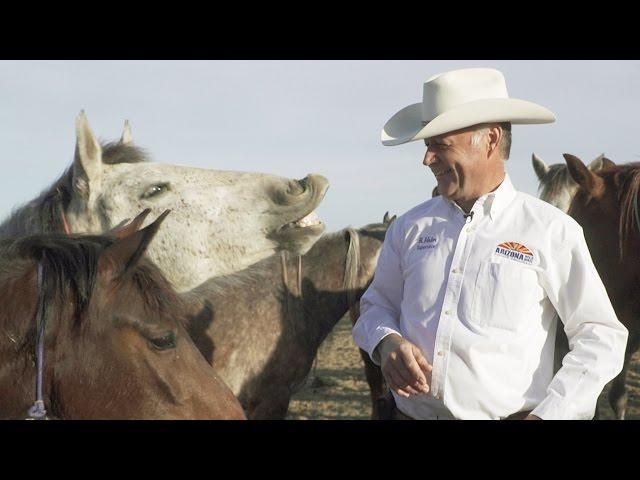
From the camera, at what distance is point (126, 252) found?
2.32 m

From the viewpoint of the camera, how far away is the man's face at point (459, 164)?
2.50 metres

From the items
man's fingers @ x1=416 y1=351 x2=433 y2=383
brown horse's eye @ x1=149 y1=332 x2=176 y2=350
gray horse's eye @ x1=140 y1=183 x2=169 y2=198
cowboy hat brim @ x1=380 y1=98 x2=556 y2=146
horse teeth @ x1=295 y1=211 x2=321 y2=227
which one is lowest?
man's fingers @ x1=416 y1=351 x2=433 y2=383

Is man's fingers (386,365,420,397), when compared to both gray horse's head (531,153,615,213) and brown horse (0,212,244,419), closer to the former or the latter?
brown horse (0,212,244,419)

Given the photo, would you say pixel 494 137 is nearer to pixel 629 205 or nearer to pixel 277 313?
pixel 629 205

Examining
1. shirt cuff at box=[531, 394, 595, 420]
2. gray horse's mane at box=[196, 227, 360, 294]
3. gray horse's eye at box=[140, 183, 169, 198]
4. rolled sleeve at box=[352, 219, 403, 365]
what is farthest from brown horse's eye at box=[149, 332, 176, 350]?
gray horse's eye at box=[140, 183, 169, 198]

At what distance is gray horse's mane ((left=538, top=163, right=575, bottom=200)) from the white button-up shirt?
9.11ft

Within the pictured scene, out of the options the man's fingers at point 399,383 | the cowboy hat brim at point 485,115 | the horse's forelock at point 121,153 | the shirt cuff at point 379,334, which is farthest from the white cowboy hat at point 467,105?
the horse's forelock at point 121,153

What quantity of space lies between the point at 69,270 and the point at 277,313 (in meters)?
2.20

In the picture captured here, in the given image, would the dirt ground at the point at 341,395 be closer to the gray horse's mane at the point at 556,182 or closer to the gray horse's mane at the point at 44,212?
the gray horse's mane at the point at 556,182

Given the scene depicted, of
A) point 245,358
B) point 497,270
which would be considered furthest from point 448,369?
point 245,358

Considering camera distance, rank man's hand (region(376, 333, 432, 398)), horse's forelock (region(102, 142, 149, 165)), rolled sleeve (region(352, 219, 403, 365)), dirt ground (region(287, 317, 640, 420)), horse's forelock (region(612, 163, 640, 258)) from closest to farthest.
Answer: man's hand (region(376, 333, 432, 398)) < rolled sleeve (region(352, 219, 403, 365)) < horse's forelock (region(612, 163, 640, 258)) < horse's forelock (region(102, 142, 149, 165)) < dirt ground (region(287, 317, 640, 420))

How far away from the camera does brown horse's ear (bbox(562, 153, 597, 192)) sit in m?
4.01
